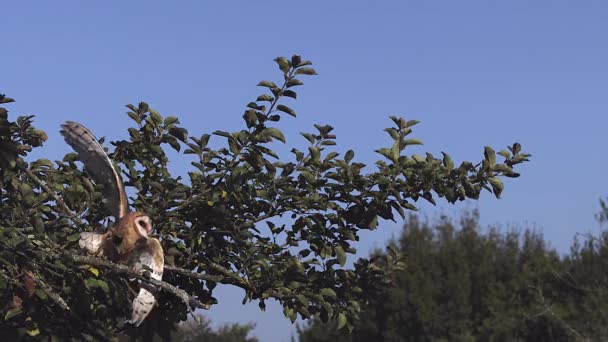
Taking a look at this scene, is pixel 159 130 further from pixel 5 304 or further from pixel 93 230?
pixel 5 304

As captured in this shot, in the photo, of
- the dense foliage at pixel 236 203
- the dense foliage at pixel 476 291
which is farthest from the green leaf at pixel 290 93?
the dense foliage at pixel 476 291

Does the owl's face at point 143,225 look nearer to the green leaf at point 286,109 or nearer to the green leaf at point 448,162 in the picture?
the green leaf at point 286,109

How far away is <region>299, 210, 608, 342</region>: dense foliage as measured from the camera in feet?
114

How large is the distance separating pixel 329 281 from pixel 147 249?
6.54 feet

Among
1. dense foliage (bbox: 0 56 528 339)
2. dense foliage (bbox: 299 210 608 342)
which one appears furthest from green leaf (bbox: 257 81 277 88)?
dense foliage (bbox: 299 210 608 342)

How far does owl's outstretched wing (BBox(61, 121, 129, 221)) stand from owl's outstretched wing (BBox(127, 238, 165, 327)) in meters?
0.42

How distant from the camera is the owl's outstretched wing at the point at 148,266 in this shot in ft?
23.5

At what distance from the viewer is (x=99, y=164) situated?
25.3ft

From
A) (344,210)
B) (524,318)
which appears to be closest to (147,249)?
(344,210)

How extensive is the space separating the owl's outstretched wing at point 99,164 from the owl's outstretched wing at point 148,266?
1.37 ft

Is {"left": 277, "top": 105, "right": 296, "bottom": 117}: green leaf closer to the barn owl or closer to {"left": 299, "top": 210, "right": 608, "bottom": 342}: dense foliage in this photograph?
the barn owl

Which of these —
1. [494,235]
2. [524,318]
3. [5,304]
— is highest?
[494,235]

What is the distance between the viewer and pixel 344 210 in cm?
850

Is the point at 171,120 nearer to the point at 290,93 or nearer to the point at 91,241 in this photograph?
the point at 290,93
